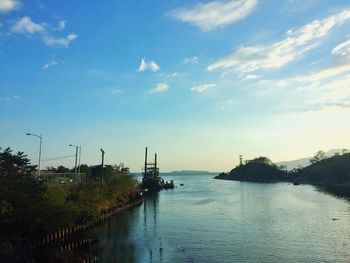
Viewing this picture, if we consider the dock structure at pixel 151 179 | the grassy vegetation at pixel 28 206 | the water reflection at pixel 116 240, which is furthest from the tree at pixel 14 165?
the dock structure at pixel 151 179

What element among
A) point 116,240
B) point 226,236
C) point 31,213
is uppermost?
point 31,213

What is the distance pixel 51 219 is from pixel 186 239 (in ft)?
58.7

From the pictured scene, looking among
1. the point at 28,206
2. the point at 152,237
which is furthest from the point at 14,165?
the point at 152,237

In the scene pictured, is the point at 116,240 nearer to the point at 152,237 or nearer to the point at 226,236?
the point at 152,237

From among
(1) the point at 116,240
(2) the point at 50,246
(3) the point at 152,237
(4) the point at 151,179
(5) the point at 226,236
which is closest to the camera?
(2) the point at 50,246

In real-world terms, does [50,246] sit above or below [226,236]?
below

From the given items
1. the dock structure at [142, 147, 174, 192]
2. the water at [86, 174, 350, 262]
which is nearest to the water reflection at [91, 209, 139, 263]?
the water at [86, 174, 350, 262]

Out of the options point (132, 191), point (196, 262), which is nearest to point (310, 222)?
point (196, 262)

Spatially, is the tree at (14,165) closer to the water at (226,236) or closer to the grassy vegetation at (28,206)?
the grassy vegetation at (28,206)

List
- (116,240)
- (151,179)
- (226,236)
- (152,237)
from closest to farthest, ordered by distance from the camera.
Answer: (116,240) → (226,236) → (152,237) → (151,179)

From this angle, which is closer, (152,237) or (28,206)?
(28,206)

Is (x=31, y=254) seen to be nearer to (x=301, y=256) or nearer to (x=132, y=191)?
(x=301, y=256)

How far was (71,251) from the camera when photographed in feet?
153

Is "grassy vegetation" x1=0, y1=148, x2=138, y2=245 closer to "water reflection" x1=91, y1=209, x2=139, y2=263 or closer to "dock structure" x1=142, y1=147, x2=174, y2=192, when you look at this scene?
"water reflection" x1=91, y1=209, x2=139, y2=263
